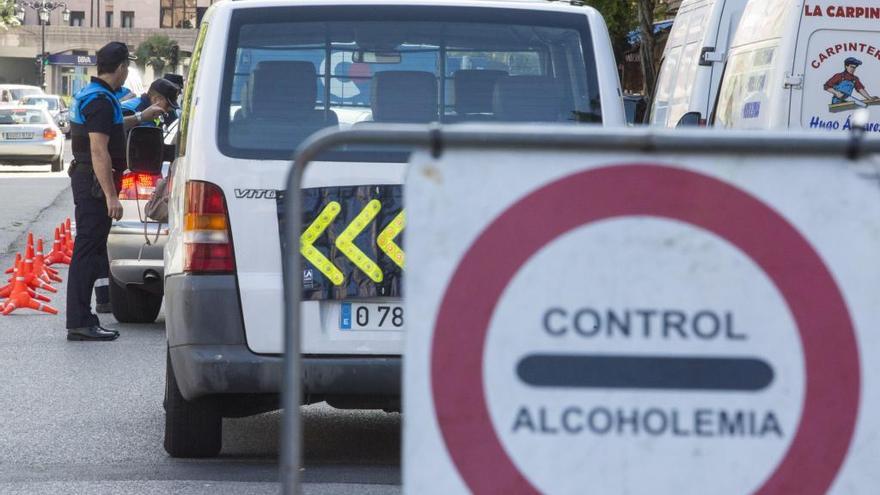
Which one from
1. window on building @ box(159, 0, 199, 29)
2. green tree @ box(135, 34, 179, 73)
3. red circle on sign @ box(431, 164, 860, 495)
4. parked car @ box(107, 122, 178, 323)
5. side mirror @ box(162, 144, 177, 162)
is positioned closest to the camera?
red circle on sign @ box(431, 164, 860, 495)

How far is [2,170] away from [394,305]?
35198mm

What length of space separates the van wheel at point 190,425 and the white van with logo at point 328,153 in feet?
0.23

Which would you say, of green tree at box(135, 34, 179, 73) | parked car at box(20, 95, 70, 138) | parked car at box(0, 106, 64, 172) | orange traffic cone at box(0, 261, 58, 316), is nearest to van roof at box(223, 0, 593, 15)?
orange traffic cone at box(0, 261, 58, 316)

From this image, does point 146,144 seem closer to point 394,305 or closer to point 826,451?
point 394,305

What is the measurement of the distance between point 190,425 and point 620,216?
409 cm

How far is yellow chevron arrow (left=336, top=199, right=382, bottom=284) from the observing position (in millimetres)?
6152

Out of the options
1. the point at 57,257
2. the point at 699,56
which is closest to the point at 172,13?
the point at 57,257

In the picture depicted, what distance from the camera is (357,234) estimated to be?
616 cm

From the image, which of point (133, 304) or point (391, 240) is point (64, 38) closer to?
point (133, 304)

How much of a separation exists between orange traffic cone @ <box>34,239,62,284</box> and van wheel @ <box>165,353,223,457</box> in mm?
7411

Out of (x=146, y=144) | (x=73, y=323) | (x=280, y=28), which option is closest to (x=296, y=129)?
(x=280, y=28)

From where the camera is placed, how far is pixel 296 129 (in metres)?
6.31

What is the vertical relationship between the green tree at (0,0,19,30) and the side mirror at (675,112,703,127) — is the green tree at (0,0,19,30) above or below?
below

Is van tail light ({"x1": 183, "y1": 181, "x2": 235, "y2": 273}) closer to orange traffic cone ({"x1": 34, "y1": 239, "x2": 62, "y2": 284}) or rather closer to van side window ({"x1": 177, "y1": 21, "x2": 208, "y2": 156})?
van side window ({"x1": 177, "y1": 21, "x2": 208, "y2": 156})
